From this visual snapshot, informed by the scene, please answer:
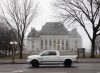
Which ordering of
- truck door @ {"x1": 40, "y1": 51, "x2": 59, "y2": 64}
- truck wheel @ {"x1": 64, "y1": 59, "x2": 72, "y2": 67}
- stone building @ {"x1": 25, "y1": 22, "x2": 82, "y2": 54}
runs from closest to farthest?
truck wheel @ {"x1": 64, "y1": 59, "x2": 72, "y2": 67}
truck door @ {"x1": 40, "y1": 51, "x2": 59, "y2": 64}
stone building @ {"x1": 25, "y1": 22, "x2": 82, "y2": 54}

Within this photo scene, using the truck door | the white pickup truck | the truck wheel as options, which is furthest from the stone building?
the truck wheel

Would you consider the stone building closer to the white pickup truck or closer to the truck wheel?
the white pickup truck

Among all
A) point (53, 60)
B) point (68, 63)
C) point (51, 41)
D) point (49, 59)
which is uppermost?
point (51, 41)

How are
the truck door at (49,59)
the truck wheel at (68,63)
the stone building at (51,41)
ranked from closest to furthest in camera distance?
the truck wheel at (68,63) → the truck door at (49,59) → the stone building at (51,41)

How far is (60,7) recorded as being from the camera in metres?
51.8

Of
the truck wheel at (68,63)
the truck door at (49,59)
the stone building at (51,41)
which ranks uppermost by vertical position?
the stone building at (51,41)

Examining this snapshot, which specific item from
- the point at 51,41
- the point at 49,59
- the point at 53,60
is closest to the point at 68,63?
the point at 53,60

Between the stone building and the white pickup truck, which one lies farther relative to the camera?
the stone building

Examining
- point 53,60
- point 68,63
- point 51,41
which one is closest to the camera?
point 68,63

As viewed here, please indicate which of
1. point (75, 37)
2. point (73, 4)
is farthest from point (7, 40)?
point (75, 37)

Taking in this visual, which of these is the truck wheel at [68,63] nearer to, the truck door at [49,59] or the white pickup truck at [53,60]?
the white pickup truck at [53,60]

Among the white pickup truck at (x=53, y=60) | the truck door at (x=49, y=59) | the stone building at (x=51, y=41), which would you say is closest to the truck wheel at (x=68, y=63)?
the white pickup truck at (x=53, y=60)

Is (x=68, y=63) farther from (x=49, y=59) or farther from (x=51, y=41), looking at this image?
(x=51, y=41)

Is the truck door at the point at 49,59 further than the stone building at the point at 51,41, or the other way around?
the stone building at the point at 51,41
